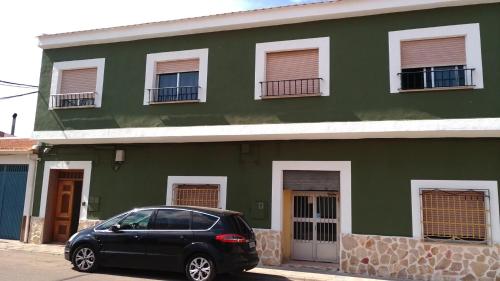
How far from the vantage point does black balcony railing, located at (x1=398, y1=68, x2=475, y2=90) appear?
29.0 ft

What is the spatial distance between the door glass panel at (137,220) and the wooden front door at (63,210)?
5.25 meters

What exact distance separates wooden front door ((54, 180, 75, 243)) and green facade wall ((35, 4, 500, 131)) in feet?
6.32

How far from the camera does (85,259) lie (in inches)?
328

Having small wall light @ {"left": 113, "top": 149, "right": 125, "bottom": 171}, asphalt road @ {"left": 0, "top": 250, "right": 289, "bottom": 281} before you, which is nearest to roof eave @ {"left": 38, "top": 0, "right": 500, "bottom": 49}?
small wall light @ {"left": 113, "top": 149, "right": 125, "bottom": 171}

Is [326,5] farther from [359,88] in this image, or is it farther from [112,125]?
[112,125]

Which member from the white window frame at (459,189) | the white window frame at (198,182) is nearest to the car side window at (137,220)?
the white window frame at (198,182)

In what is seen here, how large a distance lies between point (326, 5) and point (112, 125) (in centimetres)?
649

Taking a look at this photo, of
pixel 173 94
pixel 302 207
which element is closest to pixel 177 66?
pixel 173 94

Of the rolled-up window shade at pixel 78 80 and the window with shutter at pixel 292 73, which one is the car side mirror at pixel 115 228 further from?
the rolled-up window shade at pixel 78 80

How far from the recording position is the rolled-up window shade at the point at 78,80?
39.6ft

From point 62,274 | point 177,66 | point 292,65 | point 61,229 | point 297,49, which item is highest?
point 297,49

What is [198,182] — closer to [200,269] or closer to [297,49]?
[200,269]

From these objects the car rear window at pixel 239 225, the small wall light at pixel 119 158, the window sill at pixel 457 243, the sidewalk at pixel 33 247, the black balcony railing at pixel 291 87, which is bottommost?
the sidewalk at pixel 33 247

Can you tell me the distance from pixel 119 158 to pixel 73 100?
7.80 ft
